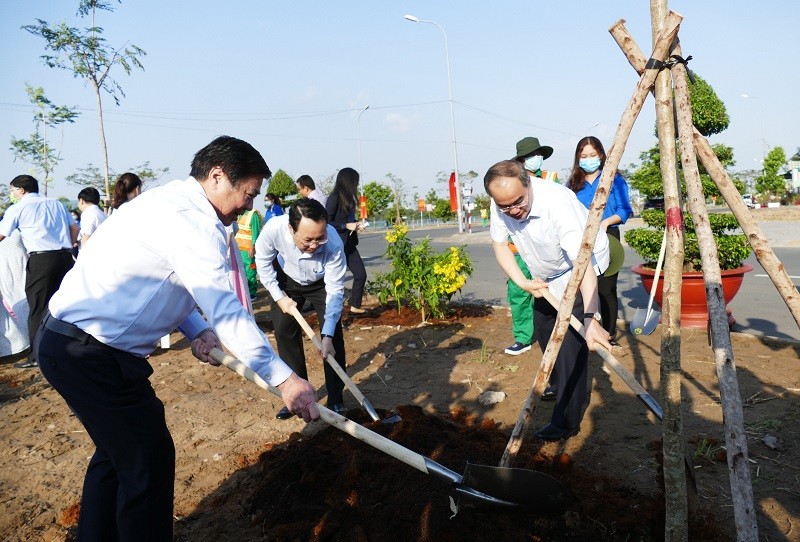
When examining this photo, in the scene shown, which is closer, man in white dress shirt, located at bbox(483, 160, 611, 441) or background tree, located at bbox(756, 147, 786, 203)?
man in white dress shirt, located at bbox(483, 160, 611, 441)

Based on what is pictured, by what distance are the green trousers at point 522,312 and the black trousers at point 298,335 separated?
6.07 feet

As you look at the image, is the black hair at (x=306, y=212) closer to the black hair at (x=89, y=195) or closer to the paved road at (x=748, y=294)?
the paved road at (x=748, y=294)

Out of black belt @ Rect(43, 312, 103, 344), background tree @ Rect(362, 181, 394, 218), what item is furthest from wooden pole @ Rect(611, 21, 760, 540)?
background tree @ Rect(362, 181, 394, 218)

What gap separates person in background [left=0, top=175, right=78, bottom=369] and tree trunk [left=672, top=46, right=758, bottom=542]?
614 cm

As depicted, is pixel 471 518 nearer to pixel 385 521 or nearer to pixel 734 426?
pixel 385 521

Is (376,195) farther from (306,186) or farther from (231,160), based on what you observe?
(231,160)

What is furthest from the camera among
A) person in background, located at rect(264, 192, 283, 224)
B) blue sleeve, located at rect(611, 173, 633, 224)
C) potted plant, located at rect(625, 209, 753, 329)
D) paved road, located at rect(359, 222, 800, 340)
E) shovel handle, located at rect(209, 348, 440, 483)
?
person in background, located at rect(264, 192, 283, 224)

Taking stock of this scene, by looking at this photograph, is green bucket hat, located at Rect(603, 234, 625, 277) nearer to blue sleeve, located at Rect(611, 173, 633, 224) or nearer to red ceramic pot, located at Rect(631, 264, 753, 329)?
blue sleeve, located at Rect(611, 173, 633, 224)

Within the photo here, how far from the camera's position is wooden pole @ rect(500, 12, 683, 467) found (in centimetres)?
236

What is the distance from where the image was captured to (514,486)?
2598 mm

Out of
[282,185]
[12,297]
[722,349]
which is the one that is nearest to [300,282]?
[722,349]

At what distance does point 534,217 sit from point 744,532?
1929 mm

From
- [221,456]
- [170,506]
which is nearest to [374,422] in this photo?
[221,456]

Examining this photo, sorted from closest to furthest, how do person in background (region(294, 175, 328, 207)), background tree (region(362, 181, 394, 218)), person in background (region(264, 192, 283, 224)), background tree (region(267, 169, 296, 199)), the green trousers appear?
Answer: 1. the green trousers
2. person in background (region(294, 175, 328, 207))
3. person in background (region(264, 192, 283, 224))
4. background tree (region(267, 169, 296, 199))
5. background tree (region(362, 181, 394, 218))
